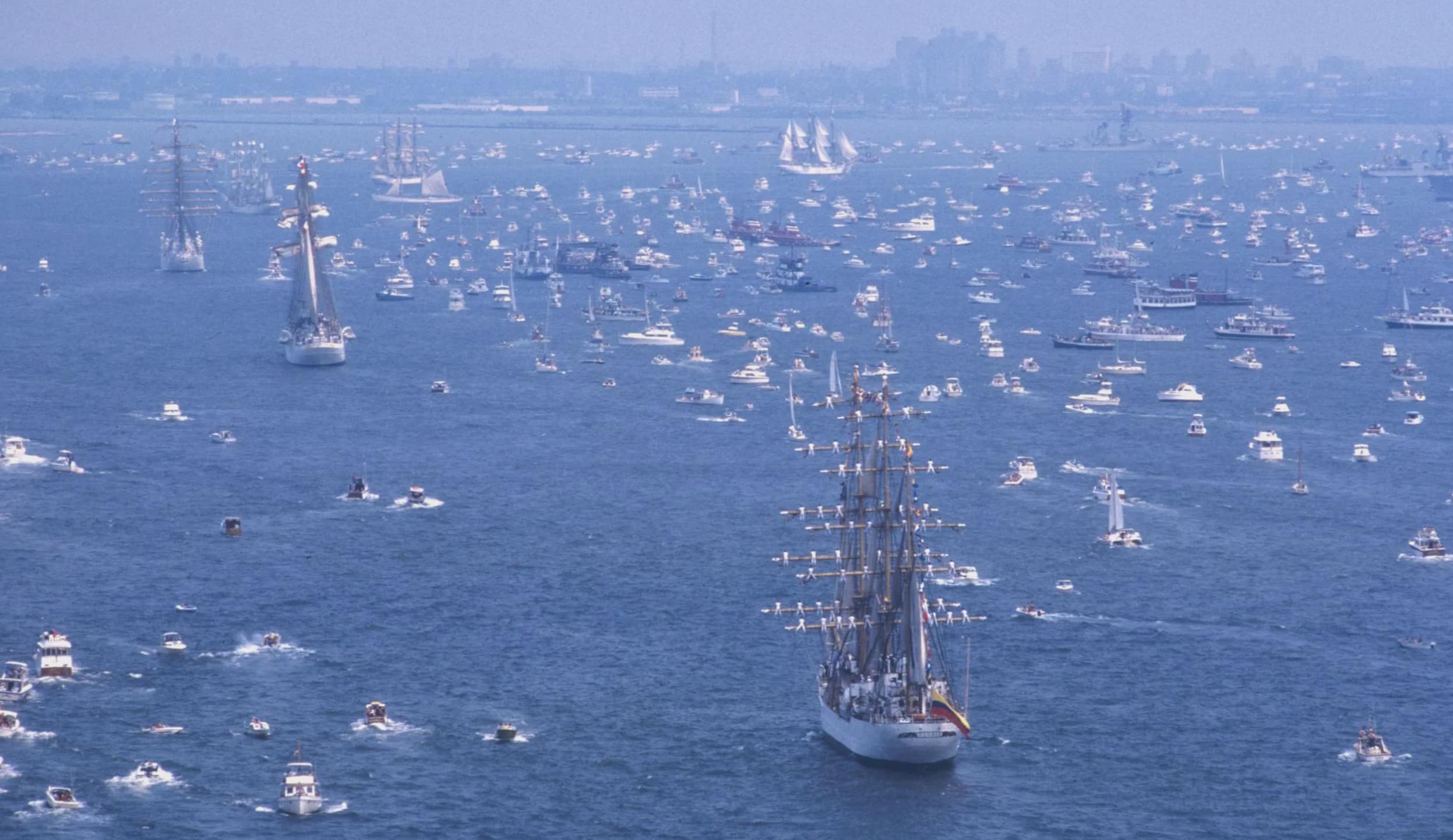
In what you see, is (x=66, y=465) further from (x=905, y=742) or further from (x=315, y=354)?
(x=905, y=742)

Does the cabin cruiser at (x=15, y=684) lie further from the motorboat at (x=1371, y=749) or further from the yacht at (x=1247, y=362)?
the yacht at (x=1247, y=362)

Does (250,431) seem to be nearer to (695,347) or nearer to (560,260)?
(695,347)

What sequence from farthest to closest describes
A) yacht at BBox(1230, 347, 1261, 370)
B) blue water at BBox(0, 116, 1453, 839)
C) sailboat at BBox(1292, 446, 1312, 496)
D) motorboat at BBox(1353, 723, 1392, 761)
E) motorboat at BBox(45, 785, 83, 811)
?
yacht at BBox(1230, 347, 1261, 370)
sailboat at BBox(1292, 446, 1312, 496)
motorboat at BBox(1353, 723, 1392, 761)
blue water at BBox(0, 116, 1453, 839)
motorboat at BBox(45, 785, 83, 811)

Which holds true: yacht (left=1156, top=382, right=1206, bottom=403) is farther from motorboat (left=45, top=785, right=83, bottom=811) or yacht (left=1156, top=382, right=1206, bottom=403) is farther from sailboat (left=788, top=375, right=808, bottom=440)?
motorboat (left=45, top=785, right=83, bottom=811)

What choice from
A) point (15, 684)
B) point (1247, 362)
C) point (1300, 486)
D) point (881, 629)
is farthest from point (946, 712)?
point (1247, 362)

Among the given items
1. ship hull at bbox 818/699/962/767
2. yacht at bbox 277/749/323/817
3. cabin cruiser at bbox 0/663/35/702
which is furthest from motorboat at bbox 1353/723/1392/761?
cabin cruiser at bbox 0/663/35/702

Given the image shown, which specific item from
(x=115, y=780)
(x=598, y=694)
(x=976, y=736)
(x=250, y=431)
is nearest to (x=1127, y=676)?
(x=976, y=736)
